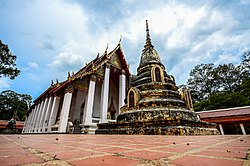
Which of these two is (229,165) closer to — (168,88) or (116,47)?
(168,88)

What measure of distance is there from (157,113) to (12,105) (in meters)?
39.2

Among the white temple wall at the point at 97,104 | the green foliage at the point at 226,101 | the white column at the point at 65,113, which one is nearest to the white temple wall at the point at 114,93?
the white temple wall at the point at 97,104

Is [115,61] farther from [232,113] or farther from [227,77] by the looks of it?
[227,77]

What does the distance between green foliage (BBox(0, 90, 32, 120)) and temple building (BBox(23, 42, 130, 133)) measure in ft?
77.6

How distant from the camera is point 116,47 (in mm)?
11555

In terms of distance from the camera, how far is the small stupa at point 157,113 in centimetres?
424

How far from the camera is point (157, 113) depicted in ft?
17.4

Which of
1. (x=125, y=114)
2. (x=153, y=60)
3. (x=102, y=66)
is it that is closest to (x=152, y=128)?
(x=125, y=114)

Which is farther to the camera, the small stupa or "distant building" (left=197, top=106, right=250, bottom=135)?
"distant building" (left=197, top=106, right=250, bottom=135)

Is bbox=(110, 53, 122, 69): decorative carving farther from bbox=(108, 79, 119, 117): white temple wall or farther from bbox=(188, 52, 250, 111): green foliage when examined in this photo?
bbox=(188, 52, 250, 111): green foliage

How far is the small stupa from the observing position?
424 cm

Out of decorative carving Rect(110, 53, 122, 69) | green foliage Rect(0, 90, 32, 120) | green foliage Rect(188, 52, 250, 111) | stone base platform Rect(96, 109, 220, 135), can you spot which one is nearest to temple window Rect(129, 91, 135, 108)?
stone base platform Rect(96, 109, 220, 135)

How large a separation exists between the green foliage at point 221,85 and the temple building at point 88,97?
456 inches

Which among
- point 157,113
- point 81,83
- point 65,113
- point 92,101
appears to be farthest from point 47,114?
point 157,113
